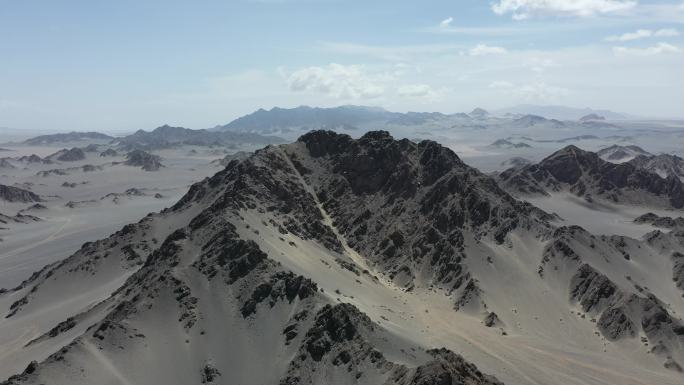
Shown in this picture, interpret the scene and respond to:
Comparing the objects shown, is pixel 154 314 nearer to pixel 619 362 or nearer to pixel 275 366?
pixel 275 366

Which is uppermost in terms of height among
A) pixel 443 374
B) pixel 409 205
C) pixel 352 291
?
pixel 409 205

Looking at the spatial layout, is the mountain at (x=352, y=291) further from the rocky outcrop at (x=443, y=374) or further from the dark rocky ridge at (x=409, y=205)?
the dark rocky ridge at (x=409, y=205)

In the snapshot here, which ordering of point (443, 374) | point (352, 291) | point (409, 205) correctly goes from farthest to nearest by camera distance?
point (409, 205)
point (352, 291)
point (443, 374)

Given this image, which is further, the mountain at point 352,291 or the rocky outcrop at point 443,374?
the mountain at point 352,291

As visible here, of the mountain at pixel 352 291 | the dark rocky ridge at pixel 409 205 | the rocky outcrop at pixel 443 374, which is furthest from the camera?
the dark rocky ridge at pixel 409 205

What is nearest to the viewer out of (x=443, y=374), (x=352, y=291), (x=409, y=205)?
(x=443, y=374)

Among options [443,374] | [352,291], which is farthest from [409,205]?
[443,374]

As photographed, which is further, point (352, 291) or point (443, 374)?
point (352, 291)

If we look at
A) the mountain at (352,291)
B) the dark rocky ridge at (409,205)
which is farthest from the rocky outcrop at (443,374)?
the dark rocky ridge at (409,205)

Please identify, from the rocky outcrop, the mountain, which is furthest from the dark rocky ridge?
the rocky outcrop

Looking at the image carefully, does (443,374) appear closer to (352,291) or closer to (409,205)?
(352,291)
